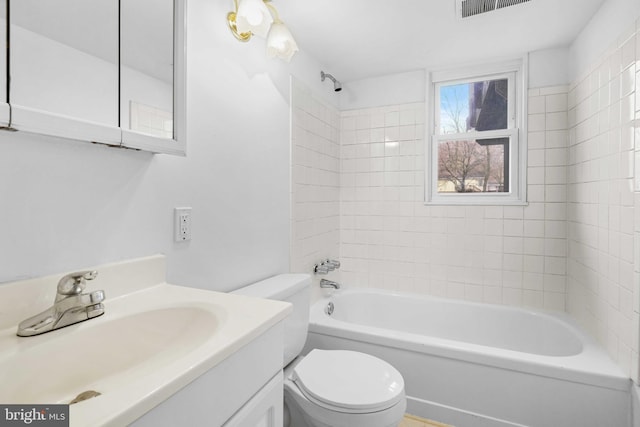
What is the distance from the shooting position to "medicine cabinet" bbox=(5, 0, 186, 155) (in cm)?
74

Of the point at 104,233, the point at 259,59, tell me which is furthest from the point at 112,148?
the point at 259,59

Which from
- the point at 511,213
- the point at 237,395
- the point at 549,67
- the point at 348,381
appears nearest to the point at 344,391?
the point at 348,381

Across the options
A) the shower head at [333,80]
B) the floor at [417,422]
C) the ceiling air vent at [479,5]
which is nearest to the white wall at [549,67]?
the ceiling air vent at [479,5]

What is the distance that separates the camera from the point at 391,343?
179 centimetres

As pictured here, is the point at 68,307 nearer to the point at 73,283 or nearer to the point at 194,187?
the point at 73,283

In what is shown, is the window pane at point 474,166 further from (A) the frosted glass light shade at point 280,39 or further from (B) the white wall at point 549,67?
(A) the frosted glass light shade at point 280,39

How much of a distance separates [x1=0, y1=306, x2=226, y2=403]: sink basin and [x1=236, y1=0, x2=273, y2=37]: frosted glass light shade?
121cm

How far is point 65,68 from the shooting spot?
0.82 meters

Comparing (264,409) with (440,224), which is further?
(440,224)

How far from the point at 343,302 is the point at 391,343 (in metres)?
0.75

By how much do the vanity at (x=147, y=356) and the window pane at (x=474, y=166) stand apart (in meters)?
2.06

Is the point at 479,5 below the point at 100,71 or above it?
above

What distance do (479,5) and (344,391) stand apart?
203cm

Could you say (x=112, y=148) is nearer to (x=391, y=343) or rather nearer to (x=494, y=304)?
(x=391, y=343)
